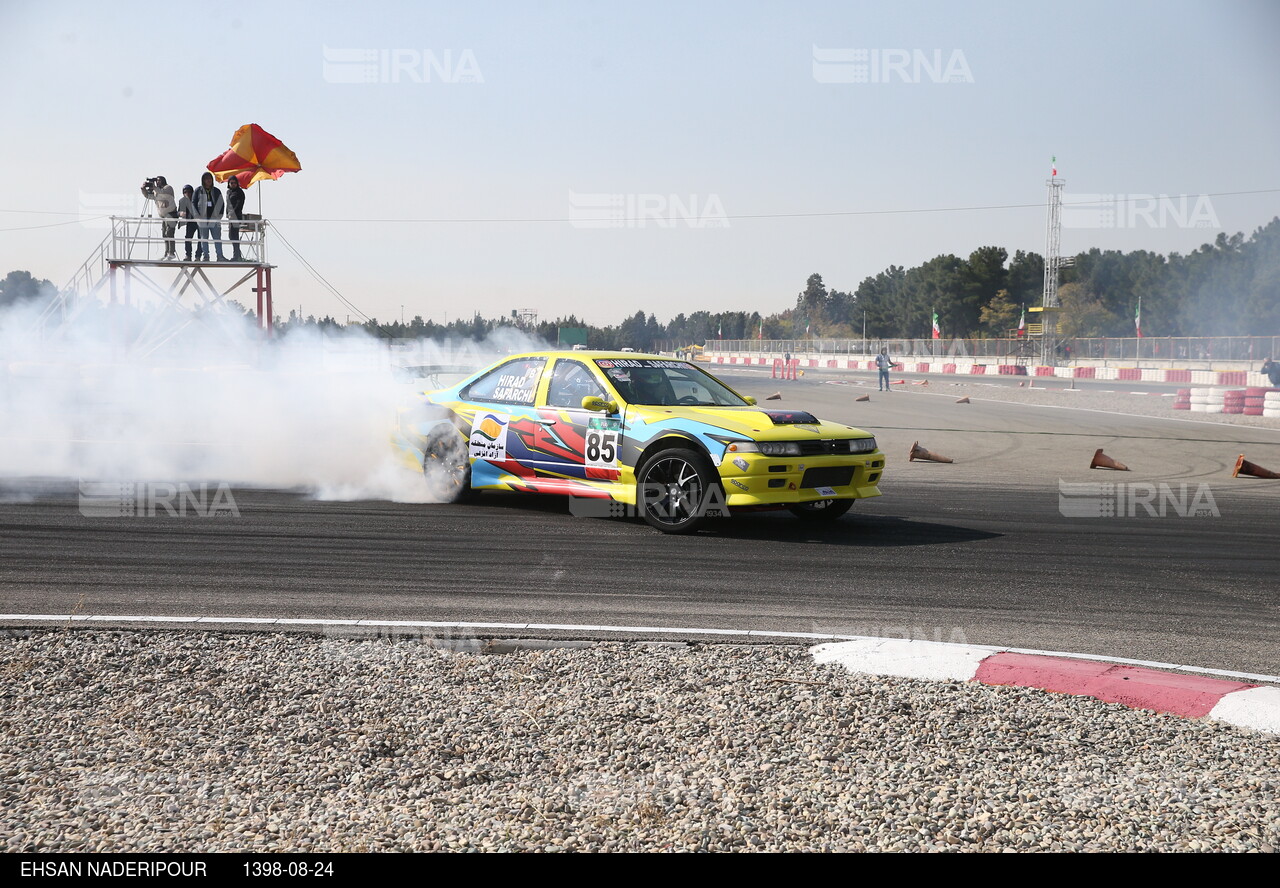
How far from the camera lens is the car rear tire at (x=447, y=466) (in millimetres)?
10148

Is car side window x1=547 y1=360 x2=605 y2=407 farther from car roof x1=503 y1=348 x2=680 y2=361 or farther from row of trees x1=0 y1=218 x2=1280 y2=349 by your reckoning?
row of trees x1=0 y1=218 x2=1280 y2=349

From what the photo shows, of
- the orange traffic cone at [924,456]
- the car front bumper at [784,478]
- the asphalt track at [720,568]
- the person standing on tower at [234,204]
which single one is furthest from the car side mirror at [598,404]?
the person standing on tower at [234,204]

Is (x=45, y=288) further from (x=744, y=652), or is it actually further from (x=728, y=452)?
(x=744, y=652)

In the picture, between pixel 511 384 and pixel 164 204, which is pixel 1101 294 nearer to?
pixel 164 204

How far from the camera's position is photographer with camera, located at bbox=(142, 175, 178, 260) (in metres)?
21.2

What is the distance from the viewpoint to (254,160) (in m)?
21.2

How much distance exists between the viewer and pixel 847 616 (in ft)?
20.5

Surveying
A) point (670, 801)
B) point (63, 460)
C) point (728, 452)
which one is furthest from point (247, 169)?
point (670, 801)

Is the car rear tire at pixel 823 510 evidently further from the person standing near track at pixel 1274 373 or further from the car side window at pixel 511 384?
the person standing near track at pixel 1274 373

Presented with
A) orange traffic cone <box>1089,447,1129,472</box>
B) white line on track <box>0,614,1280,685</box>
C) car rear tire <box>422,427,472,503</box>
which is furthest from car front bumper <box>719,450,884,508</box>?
orange traffic cone <box>1089,447,1129,472</box>

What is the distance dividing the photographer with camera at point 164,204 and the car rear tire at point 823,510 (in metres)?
15.8

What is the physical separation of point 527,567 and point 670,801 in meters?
4.09

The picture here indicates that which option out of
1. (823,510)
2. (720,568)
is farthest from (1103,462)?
(720,568)

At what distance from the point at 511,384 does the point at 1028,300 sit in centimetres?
10330
